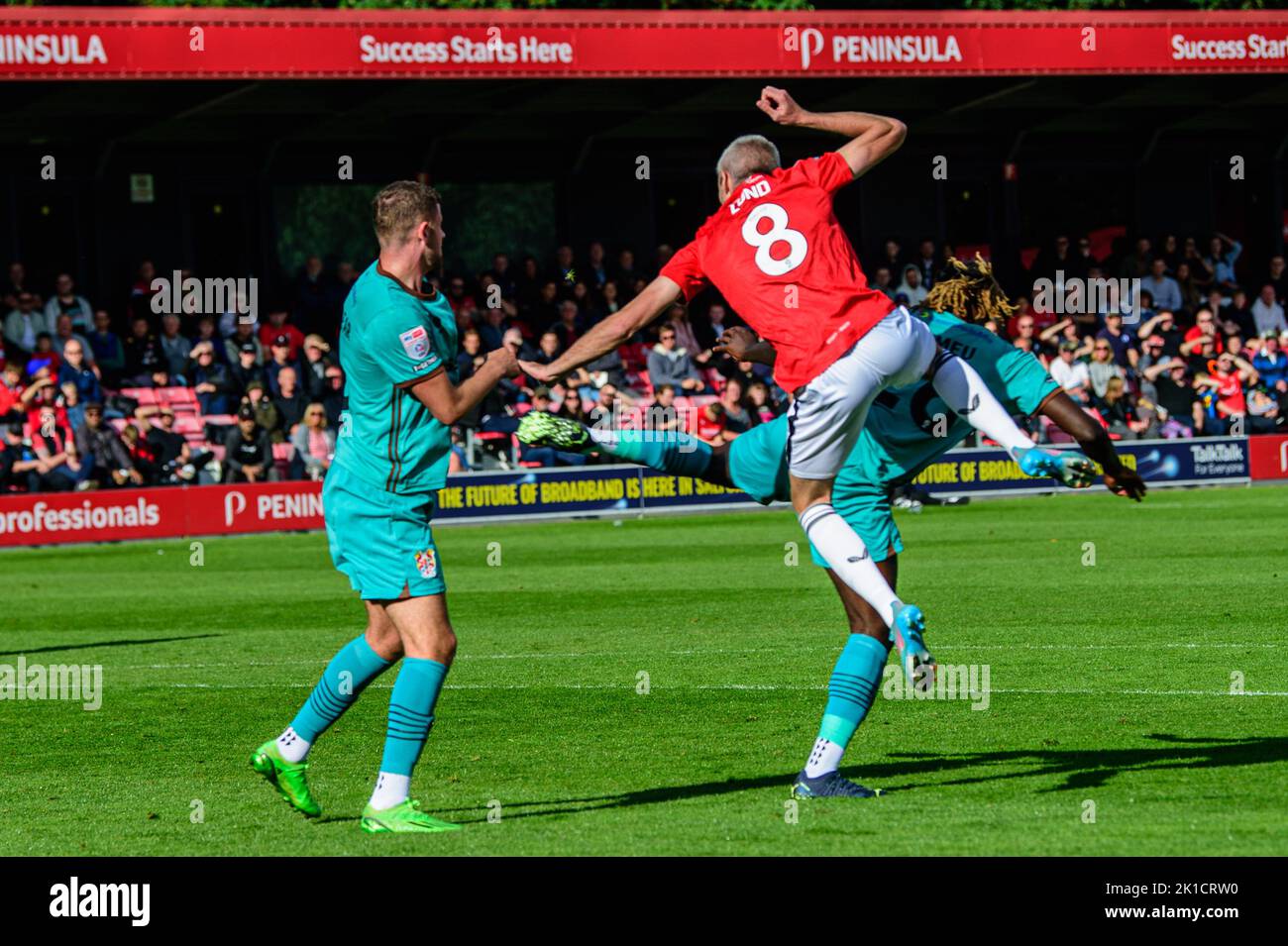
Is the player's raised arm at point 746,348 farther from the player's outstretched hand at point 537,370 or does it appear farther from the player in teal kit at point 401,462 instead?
the player in teal kit at point 401,462

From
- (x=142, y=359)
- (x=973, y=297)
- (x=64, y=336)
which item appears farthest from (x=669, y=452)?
(x=142, y=359)

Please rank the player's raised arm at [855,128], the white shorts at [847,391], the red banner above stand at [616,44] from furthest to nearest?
the red banner above stand at [616,44]
the player's raised arm at [855,128]
the white shorts at [847,391]

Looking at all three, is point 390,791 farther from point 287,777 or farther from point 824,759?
point 824,759

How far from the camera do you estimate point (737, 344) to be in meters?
8.30

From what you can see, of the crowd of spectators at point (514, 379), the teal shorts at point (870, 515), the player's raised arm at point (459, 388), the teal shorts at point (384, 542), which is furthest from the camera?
the crowd of spectators at point (514, 379)

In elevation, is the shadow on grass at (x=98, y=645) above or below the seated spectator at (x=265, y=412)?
below

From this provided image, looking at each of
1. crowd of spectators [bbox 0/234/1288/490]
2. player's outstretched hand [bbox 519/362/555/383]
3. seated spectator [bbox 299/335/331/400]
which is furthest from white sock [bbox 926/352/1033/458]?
seated spectator [bbox 299/335/331/400]

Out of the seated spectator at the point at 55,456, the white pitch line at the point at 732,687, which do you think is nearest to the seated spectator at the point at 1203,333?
the seated spectator at the point at 55,456

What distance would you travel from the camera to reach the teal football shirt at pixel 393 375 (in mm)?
7125

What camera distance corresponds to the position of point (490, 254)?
34.8m

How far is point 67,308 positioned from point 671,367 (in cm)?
879

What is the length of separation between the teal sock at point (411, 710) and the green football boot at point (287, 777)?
43 cm

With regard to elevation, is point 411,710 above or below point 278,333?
→ below

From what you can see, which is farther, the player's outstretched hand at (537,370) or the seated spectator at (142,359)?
the seated spectator at (142,359)
